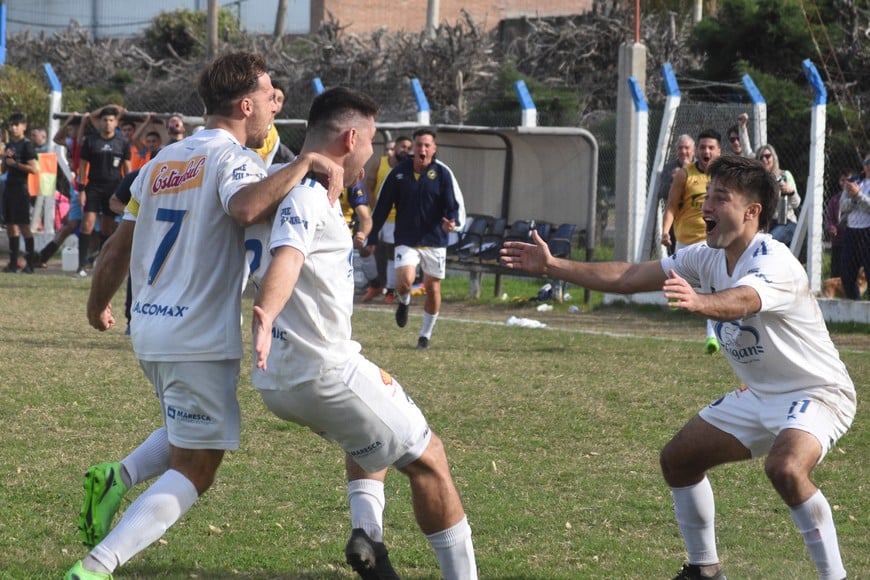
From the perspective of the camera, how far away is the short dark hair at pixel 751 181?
5.07m

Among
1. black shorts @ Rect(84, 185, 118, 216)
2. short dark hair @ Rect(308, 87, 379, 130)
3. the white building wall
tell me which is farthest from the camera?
the white building wall

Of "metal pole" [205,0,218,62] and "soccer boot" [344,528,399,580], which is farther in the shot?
"metal pole" [205,0,218,62]

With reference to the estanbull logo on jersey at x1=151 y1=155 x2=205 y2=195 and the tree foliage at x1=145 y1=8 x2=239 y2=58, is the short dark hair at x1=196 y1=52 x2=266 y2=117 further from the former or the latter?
the tree foliage at x1=145 y1=8 x2=239 y2=58

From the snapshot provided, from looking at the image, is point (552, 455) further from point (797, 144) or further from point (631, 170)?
point (797, 144)

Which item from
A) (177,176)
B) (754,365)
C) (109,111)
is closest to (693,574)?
(754,365)

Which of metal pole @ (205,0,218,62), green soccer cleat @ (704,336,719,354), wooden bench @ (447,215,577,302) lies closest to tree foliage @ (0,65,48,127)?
metal pole @ (205,0,218,62)

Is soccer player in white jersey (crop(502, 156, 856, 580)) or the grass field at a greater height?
soccer player in white jersey (crop(502, 156, 856, 580))

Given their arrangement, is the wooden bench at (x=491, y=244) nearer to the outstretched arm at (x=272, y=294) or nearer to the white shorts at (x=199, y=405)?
the white shorts at (x=199, y=405)

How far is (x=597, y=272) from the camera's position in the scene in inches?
209

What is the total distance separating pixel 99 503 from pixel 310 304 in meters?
1.08

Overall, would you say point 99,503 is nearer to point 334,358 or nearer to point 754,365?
point 334,358

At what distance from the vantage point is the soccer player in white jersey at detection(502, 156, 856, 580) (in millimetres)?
4879

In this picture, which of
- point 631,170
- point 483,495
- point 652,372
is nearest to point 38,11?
point 631,170

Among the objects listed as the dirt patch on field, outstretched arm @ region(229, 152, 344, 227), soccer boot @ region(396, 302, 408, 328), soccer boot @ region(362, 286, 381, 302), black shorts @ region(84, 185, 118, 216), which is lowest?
soccer boot @ region(362, 286, 381, 302)
